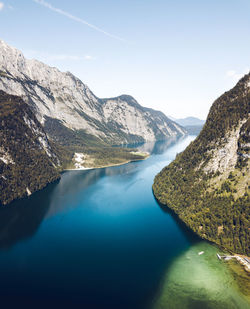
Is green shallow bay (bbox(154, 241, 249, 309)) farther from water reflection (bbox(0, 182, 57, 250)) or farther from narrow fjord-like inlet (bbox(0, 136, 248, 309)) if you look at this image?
water reflection (bbox(0, 182, 57, 250))

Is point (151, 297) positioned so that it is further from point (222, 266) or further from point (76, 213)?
point (76, 213)

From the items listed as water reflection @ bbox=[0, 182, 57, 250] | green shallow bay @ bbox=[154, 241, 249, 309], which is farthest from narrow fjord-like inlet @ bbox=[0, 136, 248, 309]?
water reflection @ bbox=[0, 182, 57, 250]

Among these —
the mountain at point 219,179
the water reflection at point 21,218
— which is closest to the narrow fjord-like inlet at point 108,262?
the water reflection at point 21,218

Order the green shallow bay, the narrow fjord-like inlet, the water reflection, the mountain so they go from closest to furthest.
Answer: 1. the green shallow bay
2. the narrow fjord-like inlet
3. the mountain
4. the water reflection

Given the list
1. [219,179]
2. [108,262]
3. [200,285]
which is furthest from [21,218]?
[219,179]

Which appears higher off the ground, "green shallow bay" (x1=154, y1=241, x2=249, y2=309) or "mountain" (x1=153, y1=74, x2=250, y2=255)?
"mountain" (x1=153, y1=74, x2=250, y2=255)

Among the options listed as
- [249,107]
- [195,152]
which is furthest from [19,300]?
[249,107]

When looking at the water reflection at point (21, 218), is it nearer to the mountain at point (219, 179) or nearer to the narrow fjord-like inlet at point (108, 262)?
the narrow fjord-like inlet at point (108, 262)
